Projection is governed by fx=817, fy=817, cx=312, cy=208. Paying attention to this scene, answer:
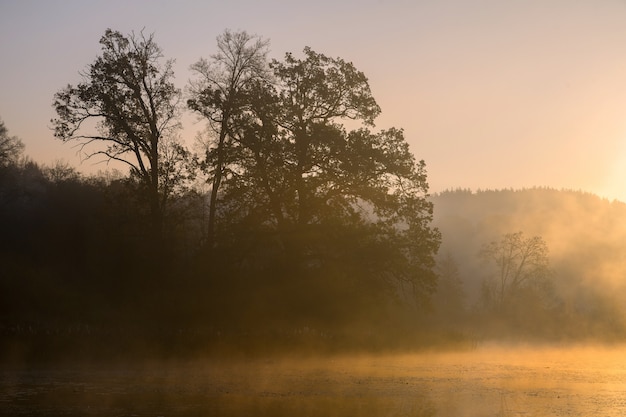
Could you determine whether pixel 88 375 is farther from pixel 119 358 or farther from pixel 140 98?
pixel 140 98

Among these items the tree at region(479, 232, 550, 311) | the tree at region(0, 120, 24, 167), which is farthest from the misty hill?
the tree at region(0, 120, 24, 167)

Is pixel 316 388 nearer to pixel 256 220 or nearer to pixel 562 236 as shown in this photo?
pixel 256 220

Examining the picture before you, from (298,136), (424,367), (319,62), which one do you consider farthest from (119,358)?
(319,62)

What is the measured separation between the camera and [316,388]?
2250cm

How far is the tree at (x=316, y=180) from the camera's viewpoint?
124 feet

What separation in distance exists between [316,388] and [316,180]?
17247mm

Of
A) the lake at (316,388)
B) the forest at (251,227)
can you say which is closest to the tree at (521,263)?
the forest at (251,227)

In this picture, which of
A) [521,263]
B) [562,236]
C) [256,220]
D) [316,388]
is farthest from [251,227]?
[562,236]

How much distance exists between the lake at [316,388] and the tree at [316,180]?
7593mm

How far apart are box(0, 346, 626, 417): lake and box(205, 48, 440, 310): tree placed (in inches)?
299

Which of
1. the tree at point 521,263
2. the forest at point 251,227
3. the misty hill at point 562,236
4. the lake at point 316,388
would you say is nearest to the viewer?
the lake at point 316,388

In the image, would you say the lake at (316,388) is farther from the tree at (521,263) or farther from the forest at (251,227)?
the tree at (521,263)

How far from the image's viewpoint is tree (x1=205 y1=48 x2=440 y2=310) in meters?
37.8

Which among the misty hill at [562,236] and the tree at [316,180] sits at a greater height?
the misty hill at [562,236]
